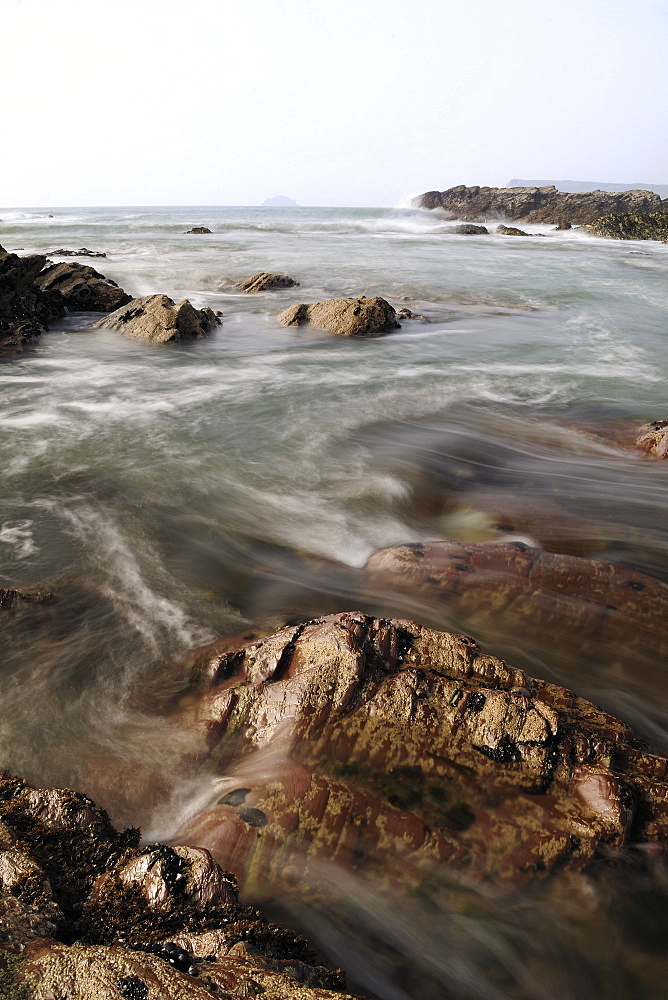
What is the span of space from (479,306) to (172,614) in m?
15.3

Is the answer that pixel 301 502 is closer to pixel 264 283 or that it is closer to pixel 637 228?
pixel 264 283

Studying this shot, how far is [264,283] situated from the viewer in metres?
18.4

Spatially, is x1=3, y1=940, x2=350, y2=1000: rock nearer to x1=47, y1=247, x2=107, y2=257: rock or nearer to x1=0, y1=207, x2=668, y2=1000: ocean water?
x1=0, y1=207, x2=668, y2=1000: ocean water

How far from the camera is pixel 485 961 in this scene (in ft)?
7.06

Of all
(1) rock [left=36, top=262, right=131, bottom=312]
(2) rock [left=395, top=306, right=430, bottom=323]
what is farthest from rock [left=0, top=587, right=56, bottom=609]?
(1) rock [left=36, top=262, right=131, bottom=312]

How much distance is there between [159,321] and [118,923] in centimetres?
1263

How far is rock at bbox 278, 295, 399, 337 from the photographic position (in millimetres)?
13375

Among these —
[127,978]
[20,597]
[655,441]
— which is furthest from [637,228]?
[127,978]

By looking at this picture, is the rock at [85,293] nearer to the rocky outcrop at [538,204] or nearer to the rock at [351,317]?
the rock at [351,317]

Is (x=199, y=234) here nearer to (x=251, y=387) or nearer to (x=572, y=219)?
(x=251, y=387)

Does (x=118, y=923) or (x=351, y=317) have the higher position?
(x=351, y=317)

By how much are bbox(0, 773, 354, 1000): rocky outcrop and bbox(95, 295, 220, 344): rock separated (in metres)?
11.6

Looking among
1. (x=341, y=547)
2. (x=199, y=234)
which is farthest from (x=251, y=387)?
(x=199, y=234)

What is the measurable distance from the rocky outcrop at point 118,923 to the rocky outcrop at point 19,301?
11917 mm
